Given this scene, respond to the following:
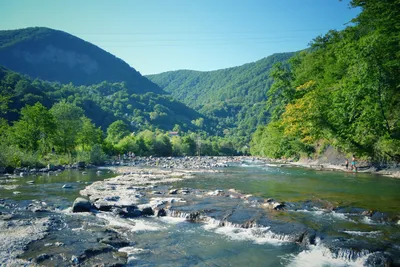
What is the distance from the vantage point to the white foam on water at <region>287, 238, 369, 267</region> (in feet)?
25.8

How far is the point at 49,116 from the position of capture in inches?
1673

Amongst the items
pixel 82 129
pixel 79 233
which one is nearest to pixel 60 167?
pixel 82 129

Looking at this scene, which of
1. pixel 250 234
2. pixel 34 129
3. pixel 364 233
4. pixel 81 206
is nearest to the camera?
pixel 364 233

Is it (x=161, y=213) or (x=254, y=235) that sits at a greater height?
(x=254, y=235)

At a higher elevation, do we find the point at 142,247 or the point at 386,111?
the point at 386,111

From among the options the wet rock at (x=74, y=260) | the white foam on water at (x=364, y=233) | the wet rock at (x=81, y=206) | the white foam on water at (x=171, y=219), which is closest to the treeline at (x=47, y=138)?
the wet rock at (x=81, y=206)

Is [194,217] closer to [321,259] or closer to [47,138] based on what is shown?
[321,259]

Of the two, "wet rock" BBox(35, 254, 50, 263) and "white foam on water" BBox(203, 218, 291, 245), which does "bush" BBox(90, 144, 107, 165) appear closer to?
"white foam on water" BBox(203, 218, 291, 245)

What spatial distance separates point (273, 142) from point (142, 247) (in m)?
49.9

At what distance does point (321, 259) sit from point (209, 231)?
4254 millimetres

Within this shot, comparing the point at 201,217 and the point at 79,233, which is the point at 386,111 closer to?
the point at 201,217

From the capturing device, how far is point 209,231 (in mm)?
10781

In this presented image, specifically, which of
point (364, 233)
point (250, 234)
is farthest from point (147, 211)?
point (364, 233)

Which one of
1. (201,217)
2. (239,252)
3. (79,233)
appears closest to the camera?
(239,252)
